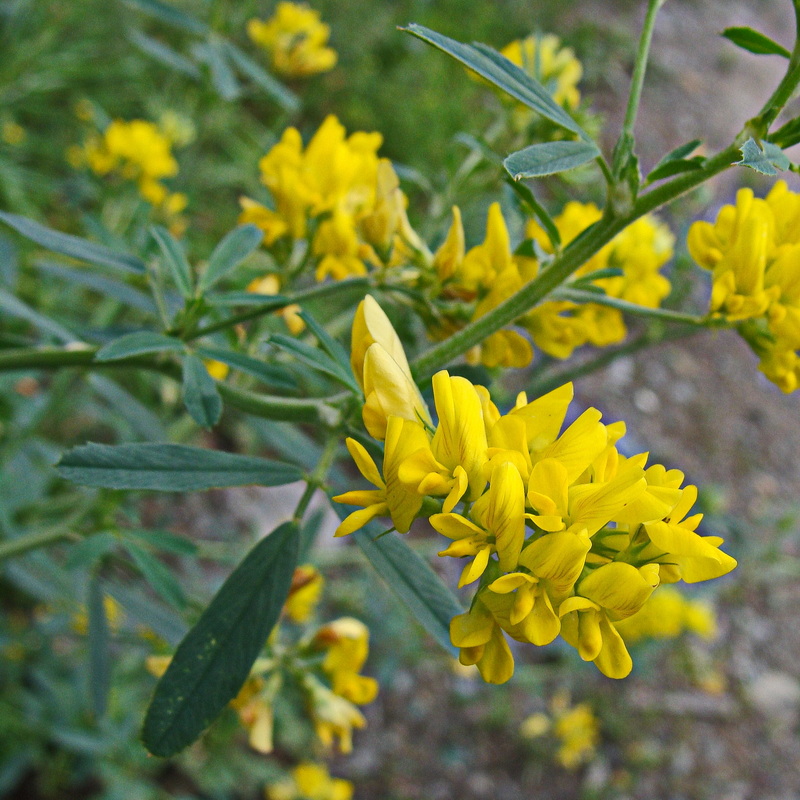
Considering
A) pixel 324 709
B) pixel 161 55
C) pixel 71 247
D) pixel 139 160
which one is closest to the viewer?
pixel 71 247

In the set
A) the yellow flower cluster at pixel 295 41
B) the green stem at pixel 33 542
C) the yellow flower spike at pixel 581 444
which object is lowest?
the green stem at pixel 33 542

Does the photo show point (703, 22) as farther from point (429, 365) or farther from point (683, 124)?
point (429, 365)

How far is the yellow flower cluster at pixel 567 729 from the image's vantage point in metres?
2.77

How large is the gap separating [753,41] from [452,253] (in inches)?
12.4

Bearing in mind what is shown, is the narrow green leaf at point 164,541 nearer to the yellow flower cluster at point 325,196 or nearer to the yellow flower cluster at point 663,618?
the yellow flower cluster at point 325,196

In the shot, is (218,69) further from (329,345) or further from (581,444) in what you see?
(581,444)

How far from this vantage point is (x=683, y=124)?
18.0ft

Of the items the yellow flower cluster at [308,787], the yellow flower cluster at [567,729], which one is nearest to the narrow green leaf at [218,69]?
the yellow flower cluster at [308,787]

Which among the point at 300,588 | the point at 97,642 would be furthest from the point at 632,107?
the point at 97,642

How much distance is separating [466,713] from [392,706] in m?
0.30

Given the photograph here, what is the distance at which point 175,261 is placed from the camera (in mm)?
840

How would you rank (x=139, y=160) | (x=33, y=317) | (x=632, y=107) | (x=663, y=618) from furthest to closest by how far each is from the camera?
(x=663, y=618) < (x=139, y=160) < (x=33, y=317) < (x=632, y=107)

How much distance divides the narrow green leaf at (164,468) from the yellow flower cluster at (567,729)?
2.41 metres

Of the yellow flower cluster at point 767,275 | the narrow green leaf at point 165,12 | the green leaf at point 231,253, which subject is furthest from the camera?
the narrow green leaf at point 165,12
